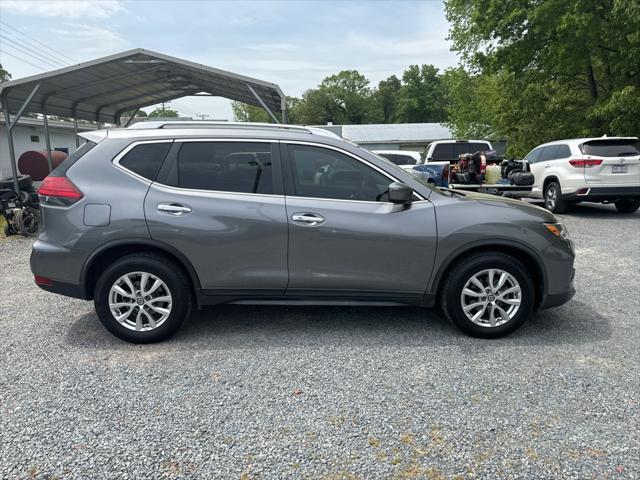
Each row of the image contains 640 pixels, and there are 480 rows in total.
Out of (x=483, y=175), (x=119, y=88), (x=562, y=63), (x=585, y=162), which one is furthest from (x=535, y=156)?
(x=119, y=88)

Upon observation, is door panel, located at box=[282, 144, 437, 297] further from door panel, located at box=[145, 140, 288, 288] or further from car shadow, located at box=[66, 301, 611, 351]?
car shadow, located at box=[66, 301, 611, 351]

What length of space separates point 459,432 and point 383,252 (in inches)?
59.1

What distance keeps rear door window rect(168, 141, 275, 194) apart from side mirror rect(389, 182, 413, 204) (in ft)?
3.20

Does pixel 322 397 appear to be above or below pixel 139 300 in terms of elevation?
below

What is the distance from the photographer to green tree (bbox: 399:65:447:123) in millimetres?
74438

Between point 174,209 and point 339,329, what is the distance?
5.77ft

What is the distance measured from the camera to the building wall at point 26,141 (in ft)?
76.7

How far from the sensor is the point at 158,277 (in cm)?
371

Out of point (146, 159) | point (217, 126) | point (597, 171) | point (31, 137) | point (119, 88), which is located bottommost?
point (597, 171)

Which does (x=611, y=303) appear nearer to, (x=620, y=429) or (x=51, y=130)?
(x=620, y=429)

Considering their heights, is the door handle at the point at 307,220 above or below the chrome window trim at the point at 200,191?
below

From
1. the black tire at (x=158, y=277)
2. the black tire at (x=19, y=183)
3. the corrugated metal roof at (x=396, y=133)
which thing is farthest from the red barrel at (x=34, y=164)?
the corrugated metal roof at (x=396, y=133)

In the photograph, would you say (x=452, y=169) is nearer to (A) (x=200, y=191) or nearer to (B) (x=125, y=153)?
(A) (x=200, y=191)

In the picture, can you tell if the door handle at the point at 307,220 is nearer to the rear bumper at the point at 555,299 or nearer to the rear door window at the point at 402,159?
the rear bumper at the point at 555,299
